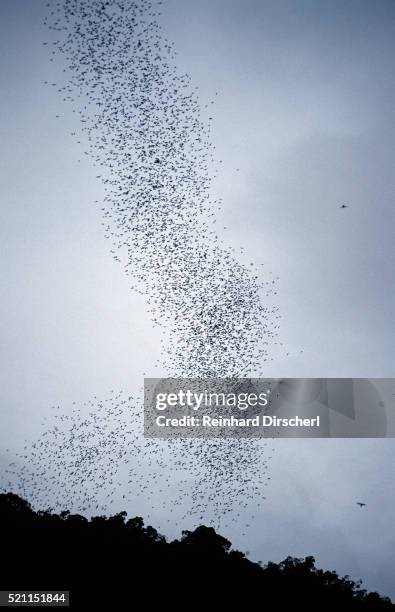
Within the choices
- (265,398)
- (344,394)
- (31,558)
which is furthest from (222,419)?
(31,558)

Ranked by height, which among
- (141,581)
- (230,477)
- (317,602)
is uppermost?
(230,477)

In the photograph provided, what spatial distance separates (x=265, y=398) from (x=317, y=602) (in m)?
15.5

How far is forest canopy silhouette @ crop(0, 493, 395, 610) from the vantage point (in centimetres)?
2280

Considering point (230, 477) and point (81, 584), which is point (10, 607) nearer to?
point (81, 584)

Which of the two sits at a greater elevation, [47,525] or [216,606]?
[47,525]

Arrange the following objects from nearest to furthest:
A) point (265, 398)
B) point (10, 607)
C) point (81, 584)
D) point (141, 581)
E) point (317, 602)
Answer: point (10, 607) < point (265, 398) < point (81, 584) < point (141, 581) < point (317, 602)

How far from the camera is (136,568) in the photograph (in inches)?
981

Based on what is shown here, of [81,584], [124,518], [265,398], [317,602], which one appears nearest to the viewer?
[265,398]

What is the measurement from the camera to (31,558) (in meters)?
23.4

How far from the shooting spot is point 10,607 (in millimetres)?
18469

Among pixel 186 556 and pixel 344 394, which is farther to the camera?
pixel 186 556

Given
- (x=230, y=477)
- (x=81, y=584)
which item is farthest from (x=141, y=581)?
(x=230, y=477)

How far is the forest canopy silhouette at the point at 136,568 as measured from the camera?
22.8 meters

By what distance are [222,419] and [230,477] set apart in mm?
2451
